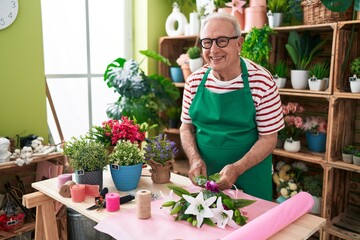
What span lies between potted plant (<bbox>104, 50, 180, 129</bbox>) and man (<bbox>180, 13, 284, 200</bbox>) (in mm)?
1318

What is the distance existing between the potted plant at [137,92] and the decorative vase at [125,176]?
1.60m

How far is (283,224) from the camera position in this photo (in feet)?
4.23

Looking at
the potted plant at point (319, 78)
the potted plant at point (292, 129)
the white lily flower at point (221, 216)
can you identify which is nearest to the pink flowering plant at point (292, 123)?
the potted plant at point (292, 129)

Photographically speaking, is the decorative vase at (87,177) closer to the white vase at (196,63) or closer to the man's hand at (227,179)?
the man's hand at (227,179)

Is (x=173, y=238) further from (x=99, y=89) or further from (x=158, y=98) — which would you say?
(x=99, y=89)

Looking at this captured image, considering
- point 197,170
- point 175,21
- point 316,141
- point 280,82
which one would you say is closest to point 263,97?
point 197,170

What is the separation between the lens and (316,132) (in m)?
2.82

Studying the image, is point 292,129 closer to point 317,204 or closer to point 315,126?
point 315,126

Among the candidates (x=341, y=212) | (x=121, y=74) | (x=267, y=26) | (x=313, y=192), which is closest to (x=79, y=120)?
(x=121, y=74)

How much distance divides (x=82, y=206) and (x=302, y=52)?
6.86 feet

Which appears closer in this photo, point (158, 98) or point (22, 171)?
point (22, 171)

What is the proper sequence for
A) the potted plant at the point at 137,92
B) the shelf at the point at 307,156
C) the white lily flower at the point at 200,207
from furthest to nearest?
the potted plant at the point at 137,92, the shelf at the point at 307,156, the white lily flower at the point at 200,207

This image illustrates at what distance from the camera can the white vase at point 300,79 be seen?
2.74m

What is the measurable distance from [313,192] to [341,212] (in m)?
0.29
